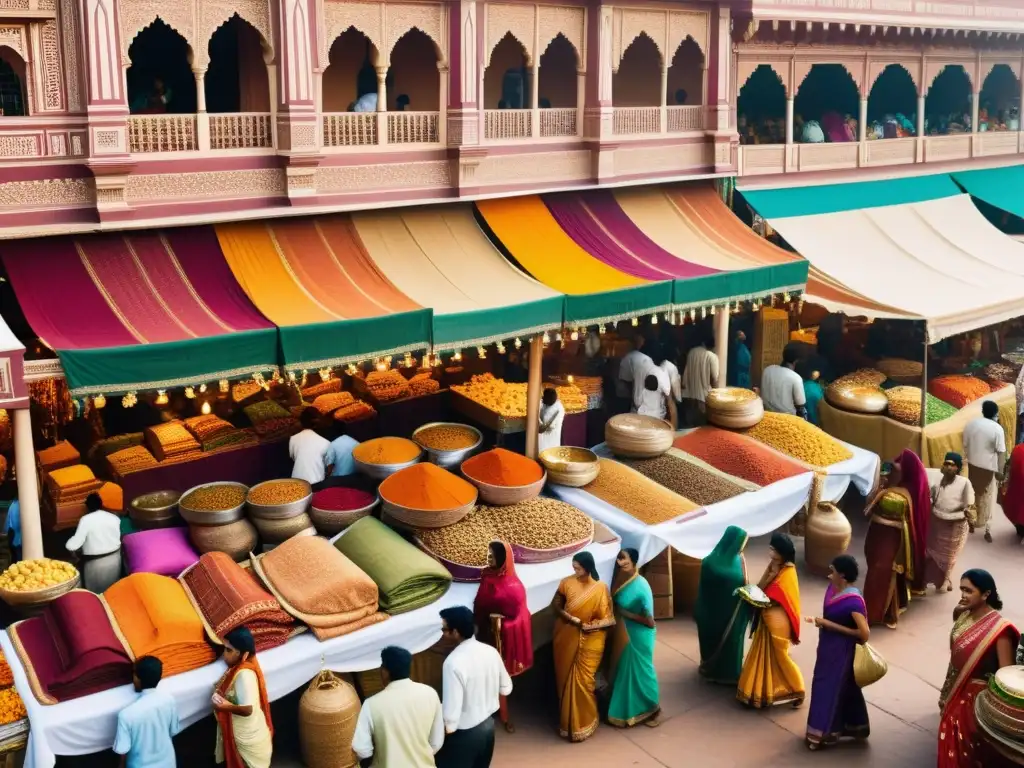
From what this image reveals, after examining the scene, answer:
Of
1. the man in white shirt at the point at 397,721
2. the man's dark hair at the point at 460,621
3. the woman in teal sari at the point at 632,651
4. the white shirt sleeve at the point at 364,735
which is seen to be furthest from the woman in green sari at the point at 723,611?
the white shirt sleeve at the point at 364,735

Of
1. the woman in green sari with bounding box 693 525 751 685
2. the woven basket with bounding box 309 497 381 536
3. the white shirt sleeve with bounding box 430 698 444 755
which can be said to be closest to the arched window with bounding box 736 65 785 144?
the woman in green sari with bounding box 693 525 751 685

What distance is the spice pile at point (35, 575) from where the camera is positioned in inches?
362

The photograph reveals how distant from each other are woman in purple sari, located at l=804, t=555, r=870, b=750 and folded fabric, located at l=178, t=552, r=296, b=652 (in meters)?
4.08

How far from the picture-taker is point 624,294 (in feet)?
41.9

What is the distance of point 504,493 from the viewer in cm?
1102

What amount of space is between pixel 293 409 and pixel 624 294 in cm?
400

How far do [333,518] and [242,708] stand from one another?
269 centimetres

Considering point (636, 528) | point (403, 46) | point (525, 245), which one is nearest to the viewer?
point (636, 528)

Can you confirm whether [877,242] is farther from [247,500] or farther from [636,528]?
[247,500]

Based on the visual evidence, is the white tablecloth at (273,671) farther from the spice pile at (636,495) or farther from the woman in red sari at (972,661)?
the woman in red sari at (972,661)

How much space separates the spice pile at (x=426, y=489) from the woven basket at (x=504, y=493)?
15 centimetres

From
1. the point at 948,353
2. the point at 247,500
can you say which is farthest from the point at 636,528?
the point at 948,353

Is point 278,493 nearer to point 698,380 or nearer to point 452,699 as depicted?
point 452,699

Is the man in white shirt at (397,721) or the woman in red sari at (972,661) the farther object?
the woman in red sari at (972,661)
